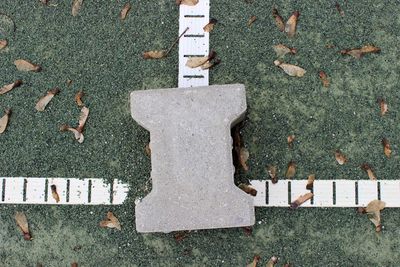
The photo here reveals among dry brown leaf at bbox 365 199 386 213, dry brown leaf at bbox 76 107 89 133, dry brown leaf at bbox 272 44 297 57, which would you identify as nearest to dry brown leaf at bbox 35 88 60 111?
dry brown leaf at bbox 76 107 89 133

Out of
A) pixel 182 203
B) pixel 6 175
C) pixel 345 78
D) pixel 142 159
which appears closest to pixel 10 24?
pixel 6 175

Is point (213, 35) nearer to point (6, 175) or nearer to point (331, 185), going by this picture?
point (331, 185)

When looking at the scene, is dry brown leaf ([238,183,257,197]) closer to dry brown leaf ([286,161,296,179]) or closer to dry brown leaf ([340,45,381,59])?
dry brown leaf ([286,161,296,179])

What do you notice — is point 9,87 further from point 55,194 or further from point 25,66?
point 55,194

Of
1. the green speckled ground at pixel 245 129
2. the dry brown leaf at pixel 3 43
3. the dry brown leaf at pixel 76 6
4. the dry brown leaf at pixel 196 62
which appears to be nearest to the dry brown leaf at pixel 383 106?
the green speckled ground at pixel 245 129

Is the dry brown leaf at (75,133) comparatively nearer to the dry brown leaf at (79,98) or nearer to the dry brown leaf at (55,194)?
the dry brown leaf at (79,98)

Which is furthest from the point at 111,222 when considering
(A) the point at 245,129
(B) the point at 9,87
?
(B) the point at 9,87
